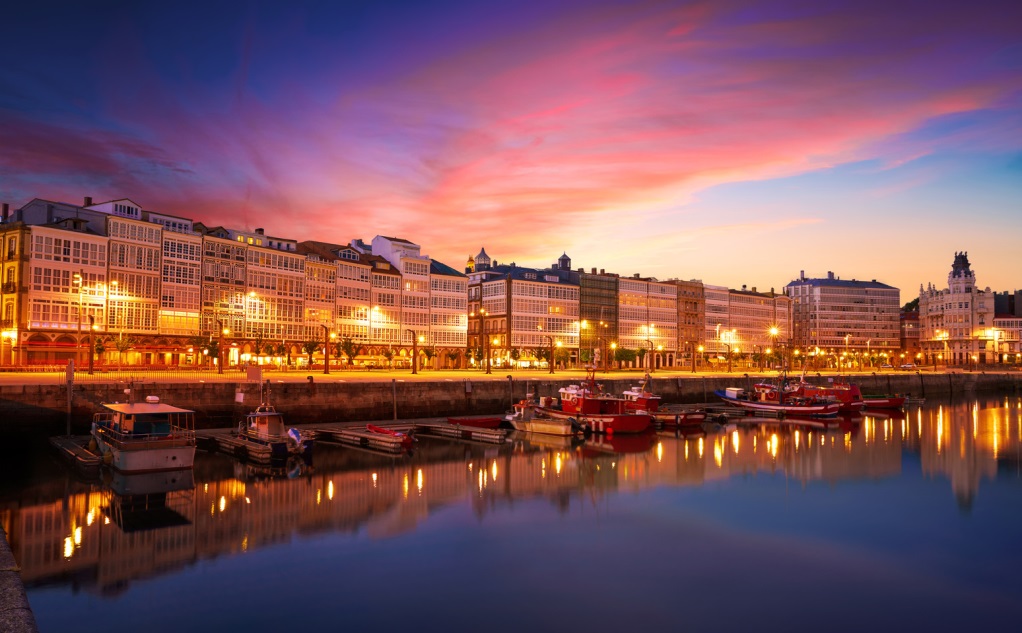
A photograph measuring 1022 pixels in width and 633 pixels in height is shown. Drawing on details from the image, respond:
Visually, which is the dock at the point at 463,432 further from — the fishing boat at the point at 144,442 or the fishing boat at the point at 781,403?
the fishing boat at the point at 781,403

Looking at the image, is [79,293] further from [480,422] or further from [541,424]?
[541,424]

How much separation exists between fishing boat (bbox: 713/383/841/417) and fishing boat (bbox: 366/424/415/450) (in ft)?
146

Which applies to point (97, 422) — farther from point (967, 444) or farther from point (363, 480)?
point (967, 444)

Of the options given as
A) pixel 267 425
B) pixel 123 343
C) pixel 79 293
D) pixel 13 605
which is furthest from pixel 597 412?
pixel 79 293

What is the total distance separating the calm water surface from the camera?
69.3 feet

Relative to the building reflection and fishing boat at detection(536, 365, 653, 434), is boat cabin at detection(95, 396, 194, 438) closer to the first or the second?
the building reflection

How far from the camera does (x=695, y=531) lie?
99.7 feet

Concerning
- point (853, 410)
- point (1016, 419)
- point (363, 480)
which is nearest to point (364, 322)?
point (853, 410)

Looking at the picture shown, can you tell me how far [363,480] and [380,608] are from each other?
56.5 feet

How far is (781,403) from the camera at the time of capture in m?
79.4

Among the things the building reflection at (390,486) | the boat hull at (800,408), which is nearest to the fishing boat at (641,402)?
the building reflection at (390,486)

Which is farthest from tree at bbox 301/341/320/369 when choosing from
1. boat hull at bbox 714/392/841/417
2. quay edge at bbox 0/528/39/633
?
quay edge at bbox 0/528/39/633

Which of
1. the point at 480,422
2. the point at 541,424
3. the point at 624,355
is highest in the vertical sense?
the point at 624,355

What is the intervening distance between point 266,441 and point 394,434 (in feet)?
25.8
